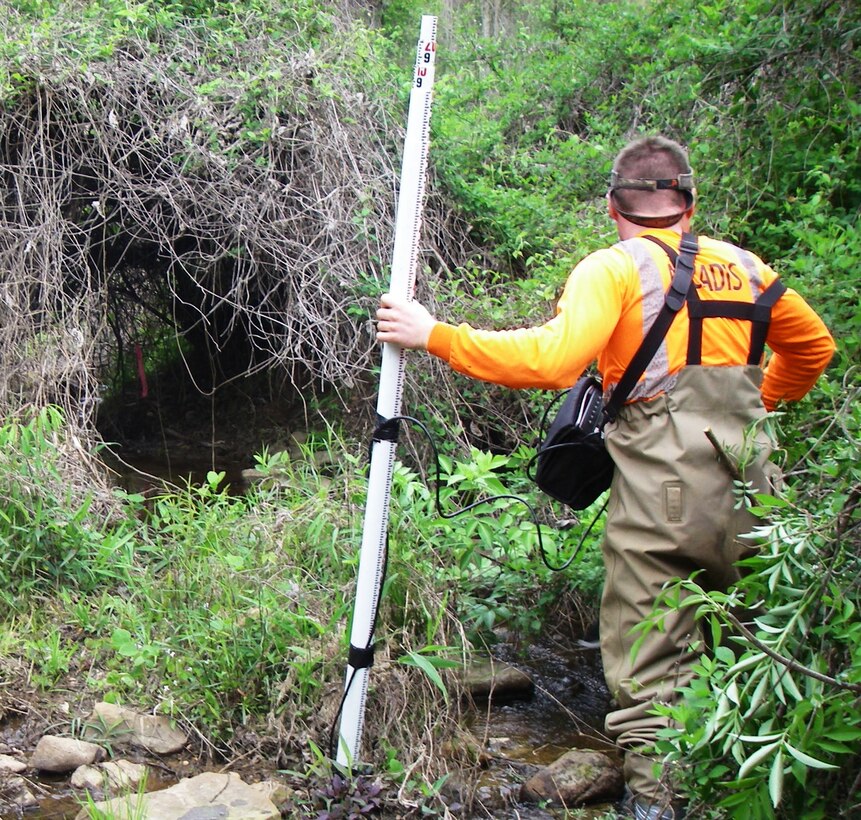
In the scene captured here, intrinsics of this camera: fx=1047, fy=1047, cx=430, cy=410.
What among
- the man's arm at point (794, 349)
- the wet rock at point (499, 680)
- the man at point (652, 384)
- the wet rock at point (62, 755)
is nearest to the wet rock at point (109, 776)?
the wet rock at point (62, 755)

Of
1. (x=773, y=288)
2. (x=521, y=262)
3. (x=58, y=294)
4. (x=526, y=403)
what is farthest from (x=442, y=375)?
(x=773, y=288)

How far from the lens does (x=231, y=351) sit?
917 cm

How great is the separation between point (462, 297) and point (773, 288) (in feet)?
10.9

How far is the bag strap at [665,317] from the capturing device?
120 inches

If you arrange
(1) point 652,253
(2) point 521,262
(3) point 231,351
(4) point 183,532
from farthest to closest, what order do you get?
1. (3) point 231,351
2. (2) point 521,262
3. (4) point 183,532
4. (1) point 652,253

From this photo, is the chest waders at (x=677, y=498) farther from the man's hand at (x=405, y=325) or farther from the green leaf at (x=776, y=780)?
the green leaf at (x=776, y=780)

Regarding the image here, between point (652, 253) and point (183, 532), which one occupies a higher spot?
point (652, 253)

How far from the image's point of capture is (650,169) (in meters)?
3.20

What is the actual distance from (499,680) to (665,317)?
1.86 m

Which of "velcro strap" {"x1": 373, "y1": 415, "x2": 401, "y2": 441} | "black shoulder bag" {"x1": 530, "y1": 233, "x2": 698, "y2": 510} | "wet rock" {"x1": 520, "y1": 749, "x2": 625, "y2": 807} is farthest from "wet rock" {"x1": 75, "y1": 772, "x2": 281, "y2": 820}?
"black shoulder bag" {"x1": 530, "y1": 233, "x2": 698, "y2": 510}

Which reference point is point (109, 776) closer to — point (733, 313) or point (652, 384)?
point (652, 384)

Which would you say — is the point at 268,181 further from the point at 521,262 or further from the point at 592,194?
Result: the point at 592,194

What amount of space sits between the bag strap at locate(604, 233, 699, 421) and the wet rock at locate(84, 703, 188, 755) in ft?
6.62

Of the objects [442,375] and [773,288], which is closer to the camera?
[773,288]
